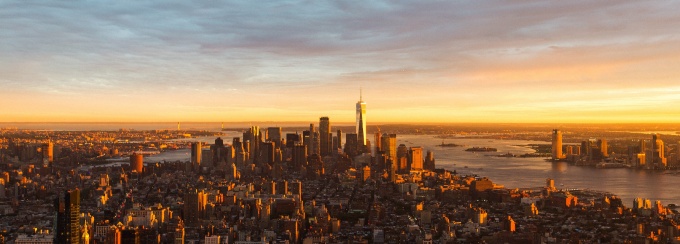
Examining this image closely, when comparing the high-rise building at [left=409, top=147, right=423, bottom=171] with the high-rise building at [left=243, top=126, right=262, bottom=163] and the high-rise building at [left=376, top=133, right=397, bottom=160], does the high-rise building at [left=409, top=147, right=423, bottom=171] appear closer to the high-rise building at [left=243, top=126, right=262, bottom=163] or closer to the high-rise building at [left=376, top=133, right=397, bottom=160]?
the high-rise building at [left=376, top=133, right=397, bottom=160]

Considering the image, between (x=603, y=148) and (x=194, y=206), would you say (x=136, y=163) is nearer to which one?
(x=194, y=206)

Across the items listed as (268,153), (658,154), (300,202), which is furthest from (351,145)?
(300,202)

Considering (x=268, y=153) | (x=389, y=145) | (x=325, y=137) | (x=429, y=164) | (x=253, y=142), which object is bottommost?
(x=429, y=164)

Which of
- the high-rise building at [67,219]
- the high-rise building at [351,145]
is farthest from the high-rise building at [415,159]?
the high-rise building at [67,219]

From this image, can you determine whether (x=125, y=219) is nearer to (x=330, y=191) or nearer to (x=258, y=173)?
(x=330, y=191)

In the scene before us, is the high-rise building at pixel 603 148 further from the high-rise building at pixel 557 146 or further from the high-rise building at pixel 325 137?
the high-rise building at pixel 325 137
